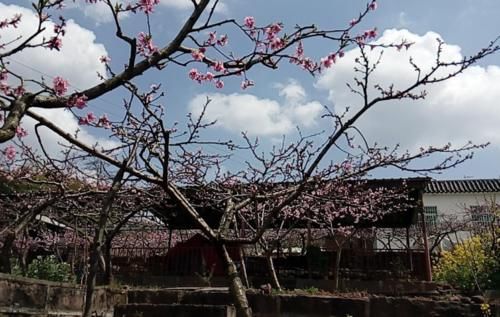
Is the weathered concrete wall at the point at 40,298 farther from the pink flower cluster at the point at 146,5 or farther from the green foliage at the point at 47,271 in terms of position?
the pink flower cluster at the point at 146,5

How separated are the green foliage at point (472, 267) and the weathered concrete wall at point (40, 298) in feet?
19.6

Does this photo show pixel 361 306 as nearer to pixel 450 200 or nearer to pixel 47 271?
pixel 47 271

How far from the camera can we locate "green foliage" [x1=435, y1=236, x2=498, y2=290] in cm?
825

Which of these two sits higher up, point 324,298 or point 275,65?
point 275,65

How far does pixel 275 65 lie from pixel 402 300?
4.13 m

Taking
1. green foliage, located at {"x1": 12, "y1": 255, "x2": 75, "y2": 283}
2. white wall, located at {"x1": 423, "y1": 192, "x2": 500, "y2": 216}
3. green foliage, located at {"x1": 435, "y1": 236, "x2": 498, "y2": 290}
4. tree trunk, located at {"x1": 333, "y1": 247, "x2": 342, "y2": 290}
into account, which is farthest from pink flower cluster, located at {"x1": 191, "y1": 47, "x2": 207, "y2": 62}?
white wall, located at {"x1": 423, "y1": 192, "x2": 500, "y2": 216}

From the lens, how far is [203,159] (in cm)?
639

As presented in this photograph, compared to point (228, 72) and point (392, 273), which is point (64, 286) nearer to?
point (228, 72)

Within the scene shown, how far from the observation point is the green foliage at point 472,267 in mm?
8250

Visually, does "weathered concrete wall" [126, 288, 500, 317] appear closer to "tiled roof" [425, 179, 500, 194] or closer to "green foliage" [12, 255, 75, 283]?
"green foliage" [12, 255, 75, 283]

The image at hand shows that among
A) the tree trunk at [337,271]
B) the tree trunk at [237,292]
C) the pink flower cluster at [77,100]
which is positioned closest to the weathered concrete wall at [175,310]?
the tree trunk at [237,292]

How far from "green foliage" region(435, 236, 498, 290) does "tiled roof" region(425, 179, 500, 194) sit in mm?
14337

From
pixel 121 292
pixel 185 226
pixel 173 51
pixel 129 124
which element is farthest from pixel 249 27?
pixel 185 226

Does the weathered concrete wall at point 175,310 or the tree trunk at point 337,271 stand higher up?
the tree trunk at point 337,271
